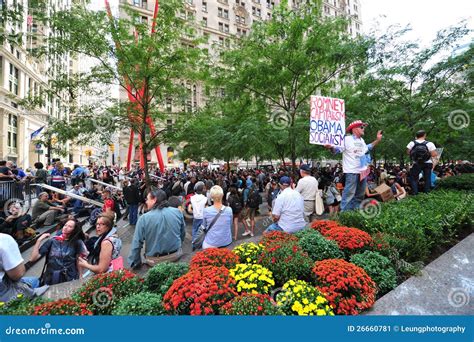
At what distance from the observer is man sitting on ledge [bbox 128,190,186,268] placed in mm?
4617

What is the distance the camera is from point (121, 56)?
9852 mm

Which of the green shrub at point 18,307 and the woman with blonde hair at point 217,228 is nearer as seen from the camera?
the green shrub at point 18,307

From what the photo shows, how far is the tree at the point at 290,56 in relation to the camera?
32.2 ft

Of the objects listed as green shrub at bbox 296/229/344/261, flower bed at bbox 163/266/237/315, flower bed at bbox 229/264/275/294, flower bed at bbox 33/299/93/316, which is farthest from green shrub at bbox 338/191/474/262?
flower bed at bbox 33/299/93/316

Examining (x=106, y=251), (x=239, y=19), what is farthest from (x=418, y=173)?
(x=239, y=19)

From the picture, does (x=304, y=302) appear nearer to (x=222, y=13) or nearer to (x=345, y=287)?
(x=345, y=287)

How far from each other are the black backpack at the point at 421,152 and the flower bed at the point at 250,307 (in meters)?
6.19

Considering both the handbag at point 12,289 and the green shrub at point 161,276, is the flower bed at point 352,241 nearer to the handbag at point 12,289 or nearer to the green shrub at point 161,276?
the green shrub at point 161,276

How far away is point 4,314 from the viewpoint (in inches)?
105

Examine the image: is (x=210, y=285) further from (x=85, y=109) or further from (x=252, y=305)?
(x=85, y=109)

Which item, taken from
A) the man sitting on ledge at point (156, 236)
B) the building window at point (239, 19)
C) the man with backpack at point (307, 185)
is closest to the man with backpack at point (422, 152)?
the man with backpack at point (307, 185)

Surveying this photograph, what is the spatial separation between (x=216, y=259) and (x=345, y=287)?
1697 mm

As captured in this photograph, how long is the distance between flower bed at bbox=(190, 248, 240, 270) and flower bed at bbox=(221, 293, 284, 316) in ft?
3.12

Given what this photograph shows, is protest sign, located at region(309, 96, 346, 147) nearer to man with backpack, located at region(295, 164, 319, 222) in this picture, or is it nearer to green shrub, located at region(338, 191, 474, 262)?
man with backpack, located at region(295, 164, 319, 222)
